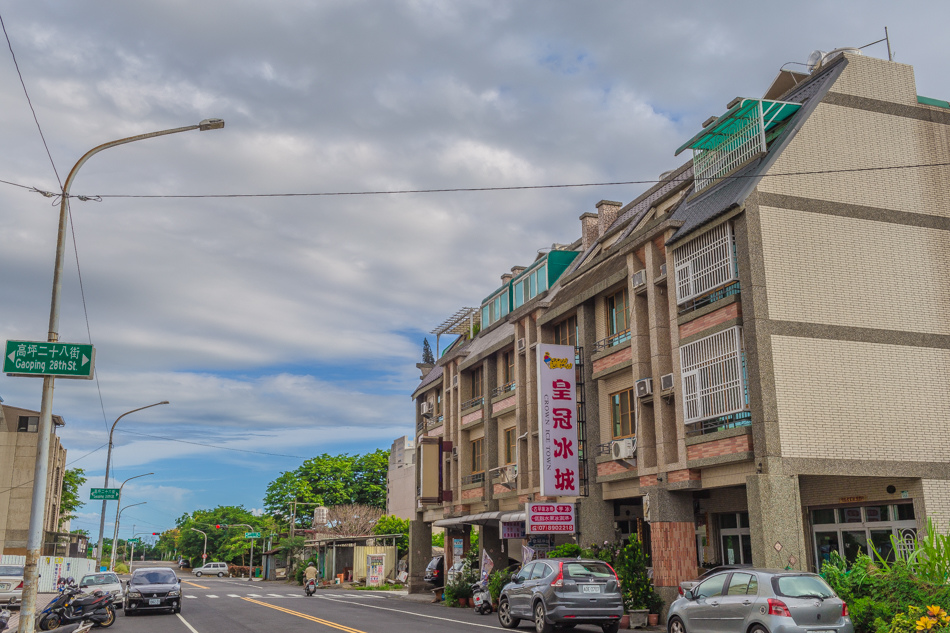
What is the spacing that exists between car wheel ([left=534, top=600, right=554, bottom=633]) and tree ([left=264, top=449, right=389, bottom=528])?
208 ft

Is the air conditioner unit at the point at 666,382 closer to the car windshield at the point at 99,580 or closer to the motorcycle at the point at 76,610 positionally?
the motorcycle at the point at 76,610

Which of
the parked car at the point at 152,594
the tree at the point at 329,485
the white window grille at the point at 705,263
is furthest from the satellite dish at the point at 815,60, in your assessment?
the tree at the point at 329,485

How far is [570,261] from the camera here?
114ft

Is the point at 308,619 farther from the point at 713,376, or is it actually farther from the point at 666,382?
the point at 713,376

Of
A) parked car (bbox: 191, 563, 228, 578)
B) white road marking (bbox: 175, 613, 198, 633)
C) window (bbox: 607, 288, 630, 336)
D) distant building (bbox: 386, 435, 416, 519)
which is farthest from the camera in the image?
parked car (bbox: 191, 563, 228, 578)

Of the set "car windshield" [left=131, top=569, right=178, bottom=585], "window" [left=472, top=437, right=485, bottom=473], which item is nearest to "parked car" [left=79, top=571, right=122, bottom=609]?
"car windshield" [left=131, top=569, right=178, bottom=585]

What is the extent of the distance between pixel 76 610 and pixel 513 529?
47.6 feet

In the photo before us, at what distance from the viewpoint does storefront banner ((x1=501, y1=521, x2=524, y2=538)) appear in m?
29.2

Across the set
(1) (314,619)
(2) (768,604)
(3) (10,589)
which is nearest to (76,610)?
(1) (314,619)

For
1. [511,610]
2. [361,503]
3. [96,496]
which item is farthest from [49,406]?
[361,503]

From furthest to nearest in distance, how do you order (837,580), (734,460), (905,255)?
(905,255) → (734,460) → (837,580)

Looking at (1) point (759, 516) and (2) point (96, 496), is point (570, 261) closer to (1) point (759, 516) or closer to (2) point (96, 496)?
(1) point (759, 516)

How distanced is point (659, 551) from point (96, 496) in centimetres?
2466

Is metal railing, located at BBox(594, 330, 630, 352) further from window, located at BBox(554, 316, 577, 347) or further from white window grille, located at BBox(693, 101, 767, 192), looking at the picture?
white window grille, located at BBox(693, 101, 767, 192)
